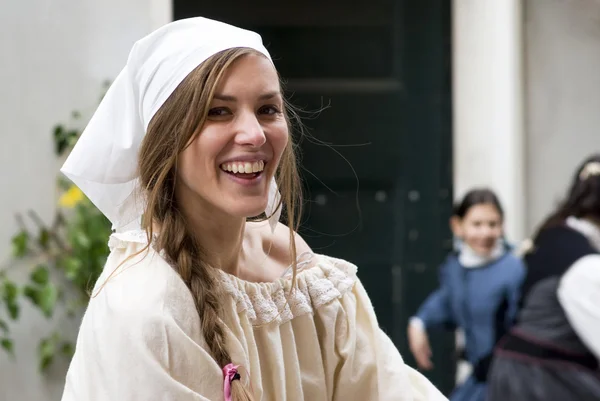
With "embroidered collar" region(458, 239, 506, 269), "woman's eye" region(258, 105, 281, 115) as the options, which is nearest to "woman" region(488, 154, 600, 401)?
"embroidered collar" region(458, 239, 506, 269)

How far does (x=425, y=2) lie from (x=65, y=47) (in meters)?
1.80

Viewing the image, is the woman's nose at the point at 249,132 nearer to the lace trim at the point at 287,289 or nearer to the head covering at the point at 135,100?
the head covering at the point at 135,100

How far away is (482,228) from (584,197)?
71 cm

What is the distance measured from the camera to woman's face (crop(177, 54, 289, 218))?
48.9 inches

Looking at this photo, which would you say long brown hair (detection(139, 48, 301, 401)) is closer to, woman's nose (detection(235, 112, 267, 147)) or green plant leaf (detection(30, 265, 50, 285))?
woman's nose (detection(235, 112, 267, 147))

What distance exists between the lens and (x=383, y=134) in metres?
4.44

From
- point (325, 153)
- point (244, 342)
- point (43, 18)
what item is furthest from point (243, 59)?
point (325, 153)

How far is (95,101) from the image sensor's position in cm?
338

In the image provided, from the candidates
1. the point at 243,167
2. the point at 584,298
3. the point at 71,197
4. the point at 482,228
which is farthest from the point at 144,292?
the point at 482,228

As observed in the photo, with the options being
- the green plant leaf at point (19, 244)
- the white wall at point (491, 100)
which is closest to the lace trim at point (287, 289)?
the green plant leaf at point (19, 244)

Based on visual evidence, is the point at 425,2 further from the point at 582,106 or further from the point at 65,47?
→ the point at 65,47

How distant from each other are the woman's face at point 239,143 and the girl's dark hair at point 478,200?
8.33 ft

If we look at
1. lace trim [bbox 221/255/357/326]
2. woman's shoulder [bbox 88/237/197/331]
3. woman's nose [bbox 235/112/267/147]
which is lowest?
lace trim [bbox 221/255/357/326]

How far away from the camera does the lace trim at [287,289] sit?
134cm
